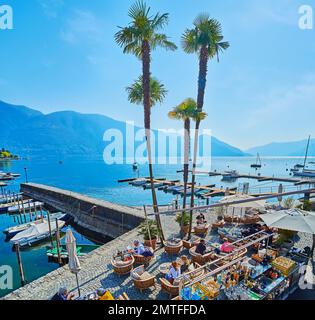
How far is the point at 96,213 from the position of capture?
21750 millimetres

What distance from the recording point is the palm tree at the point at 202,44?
10.8m

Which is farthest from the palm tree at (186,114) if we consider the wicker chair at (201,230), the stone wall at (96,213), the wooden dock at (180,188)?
the wooden dock at (180,188)

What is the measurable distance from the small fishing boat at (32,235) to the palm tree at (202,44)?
16750 mm

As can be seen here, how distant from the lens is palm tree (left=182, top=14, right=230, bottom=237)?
1077cm

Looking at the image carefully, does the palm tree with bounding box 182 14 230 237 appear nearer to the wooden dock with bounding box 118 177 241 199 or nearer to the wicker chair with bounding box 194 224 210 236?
the wicker chair with bounding box 194 224 210 236

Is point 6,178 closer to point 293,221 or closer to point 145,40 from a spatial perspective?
point 145,40

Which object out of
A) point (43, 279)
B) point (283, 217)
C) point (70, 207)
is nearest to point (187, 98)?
point (283, 217)

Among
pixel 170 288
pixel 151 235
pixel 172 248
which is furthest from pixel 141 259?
pixel 170 288

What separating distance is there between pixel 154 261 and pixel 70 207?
68.6 feet

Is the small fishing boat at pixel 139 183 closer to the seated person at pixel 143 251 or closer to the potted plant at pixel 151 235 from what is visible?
the potted plant at pixel 151 235

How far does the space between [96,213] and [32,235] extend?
6.20 m

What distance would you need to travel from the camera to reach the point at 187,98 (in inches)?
465
